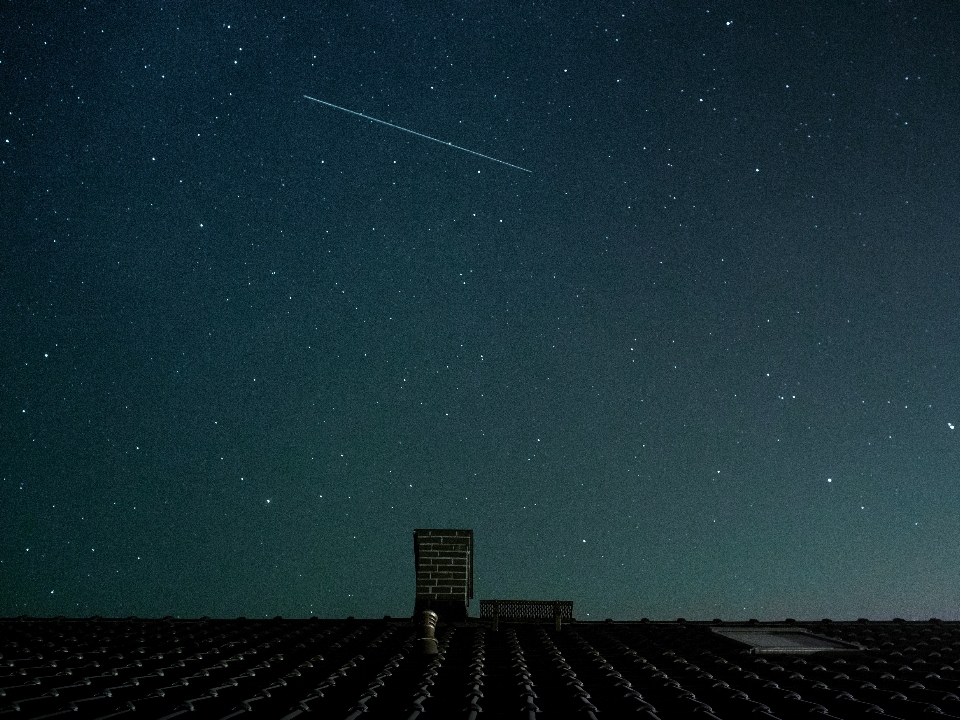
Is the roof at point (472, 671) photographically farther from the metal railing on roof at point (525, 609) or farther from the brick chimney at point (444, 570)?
the brick chimney at point (444, 570)

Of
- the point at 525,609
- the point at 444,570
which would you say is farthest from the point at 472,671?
the point at 444,570

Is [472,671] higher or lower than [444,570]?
lower

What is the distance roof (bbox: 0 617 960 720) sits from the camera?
5.48 metres

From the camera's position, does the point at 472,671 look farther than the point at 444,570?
No

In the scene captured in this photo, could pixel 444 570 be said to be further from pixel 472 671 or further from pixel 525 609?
pixel 472 671

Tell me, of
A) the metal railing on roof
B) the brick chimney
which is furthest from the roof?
the brick chimney

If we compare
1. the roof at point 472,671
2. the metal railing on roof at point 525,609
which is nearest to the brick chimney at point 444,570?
the metal railing on roof at point 525,609

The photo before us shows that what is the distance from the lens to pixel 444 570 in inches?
457

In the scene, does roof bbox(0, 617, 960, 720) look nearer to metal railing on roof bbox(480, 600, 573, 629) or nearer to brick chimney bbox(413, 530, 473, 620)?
metal railing on roof bbox(480, 600, 573, 629)

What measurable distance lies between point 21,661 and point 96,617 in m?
4.58

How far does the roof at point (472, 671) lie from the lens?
5480 mm

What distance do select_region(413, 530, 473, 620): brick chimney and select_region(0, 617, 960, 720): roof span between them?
79 centimetres

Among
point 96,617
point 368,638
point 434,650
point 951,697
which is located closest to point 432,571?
point 368,638

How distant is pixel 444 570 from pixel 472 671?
462 centimetres
